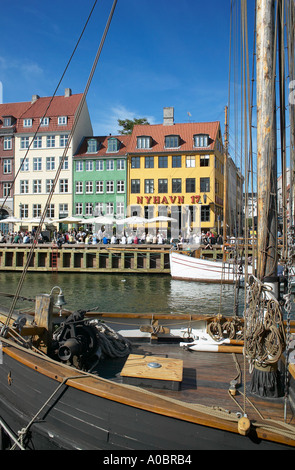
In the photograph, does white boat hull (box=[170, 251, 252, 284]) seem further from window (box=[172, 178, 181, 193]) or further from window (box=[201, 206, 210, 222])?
window (box=[172, 178, 181, 193])

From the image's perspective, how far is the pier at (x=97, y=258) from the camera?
27.3m

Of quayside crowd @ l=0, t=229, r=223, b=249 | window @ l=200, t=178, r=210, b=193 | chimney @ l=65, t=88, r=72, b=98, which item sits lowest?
quayside crowd @ l=0, t=229, r=223, b=249

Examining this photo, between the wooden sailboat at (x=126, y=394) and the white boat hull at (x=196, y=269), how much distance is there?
17470mm

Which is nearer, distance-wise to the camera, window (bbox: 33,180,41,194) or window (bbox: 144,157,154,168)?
window (bbox: 144,157,154,168)

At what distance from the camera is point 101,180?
41938mm

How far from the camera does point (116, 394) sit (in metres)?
3.51

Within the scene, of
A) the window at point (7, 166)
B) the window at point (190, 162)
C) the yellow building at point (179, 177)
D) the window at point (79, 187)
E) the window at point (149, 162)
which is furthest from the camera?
the window at point (7, 166)

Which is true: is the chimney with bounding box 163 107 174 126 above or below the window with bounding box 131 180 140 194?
above

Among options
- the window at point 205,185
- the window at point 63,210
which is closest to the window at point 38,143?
the window at point 63,210

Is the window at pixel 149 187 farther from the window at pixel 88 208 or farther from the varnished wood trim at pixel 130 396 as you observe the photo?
the varnished wood trim at pixel 130 396

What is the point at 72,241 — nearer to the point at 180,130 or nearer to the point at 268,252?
the point at 180,130

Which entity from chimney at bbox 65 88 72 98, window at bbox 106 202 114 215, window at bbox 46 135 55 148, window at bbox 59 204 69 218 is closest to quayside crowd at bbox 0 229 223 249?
window at bbox 59 204 69 218

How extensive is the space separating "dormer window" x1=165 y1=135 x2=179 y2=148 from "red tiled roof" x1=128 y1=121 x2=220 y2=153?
51 centimetres

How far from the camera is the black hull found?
3.19 m
